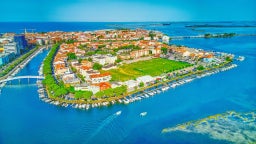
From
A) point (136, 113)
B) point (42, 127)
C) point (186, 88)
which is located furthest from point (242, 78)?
point (42, 127)

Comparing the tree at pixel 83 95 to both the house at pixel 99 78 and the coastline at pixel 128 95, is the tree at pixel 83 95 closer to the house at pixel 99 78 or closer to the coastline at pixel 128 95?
the coastline at pixel 128 95

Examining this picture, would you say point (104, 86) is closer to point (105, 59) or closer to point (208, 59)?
point (105, 59)

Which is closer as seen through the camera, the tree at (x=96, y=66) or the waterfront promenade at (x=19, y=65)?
the waterfront promenade at (x=19, y=65)

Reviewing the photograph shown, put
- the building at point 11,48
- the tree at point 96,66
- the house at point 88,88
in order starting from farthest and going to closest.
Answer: the building at point 11,48, the tree at point 96,66, the house at point 88,88

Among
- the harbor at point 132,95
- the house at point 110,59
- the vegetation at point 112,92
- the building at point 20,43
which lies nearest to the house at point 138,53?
the house at point 110,59

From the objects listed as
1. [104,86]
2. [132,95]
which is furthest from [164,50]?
[104,86]

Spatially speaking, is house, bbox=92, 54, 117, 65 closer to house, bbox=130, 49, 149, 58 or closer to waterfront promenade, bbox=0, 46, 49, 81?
house, bbox=130, 49, 149, 58

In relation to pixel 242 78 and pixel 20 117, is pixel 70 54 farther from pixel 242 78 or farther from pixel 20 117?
pixel 242 78
